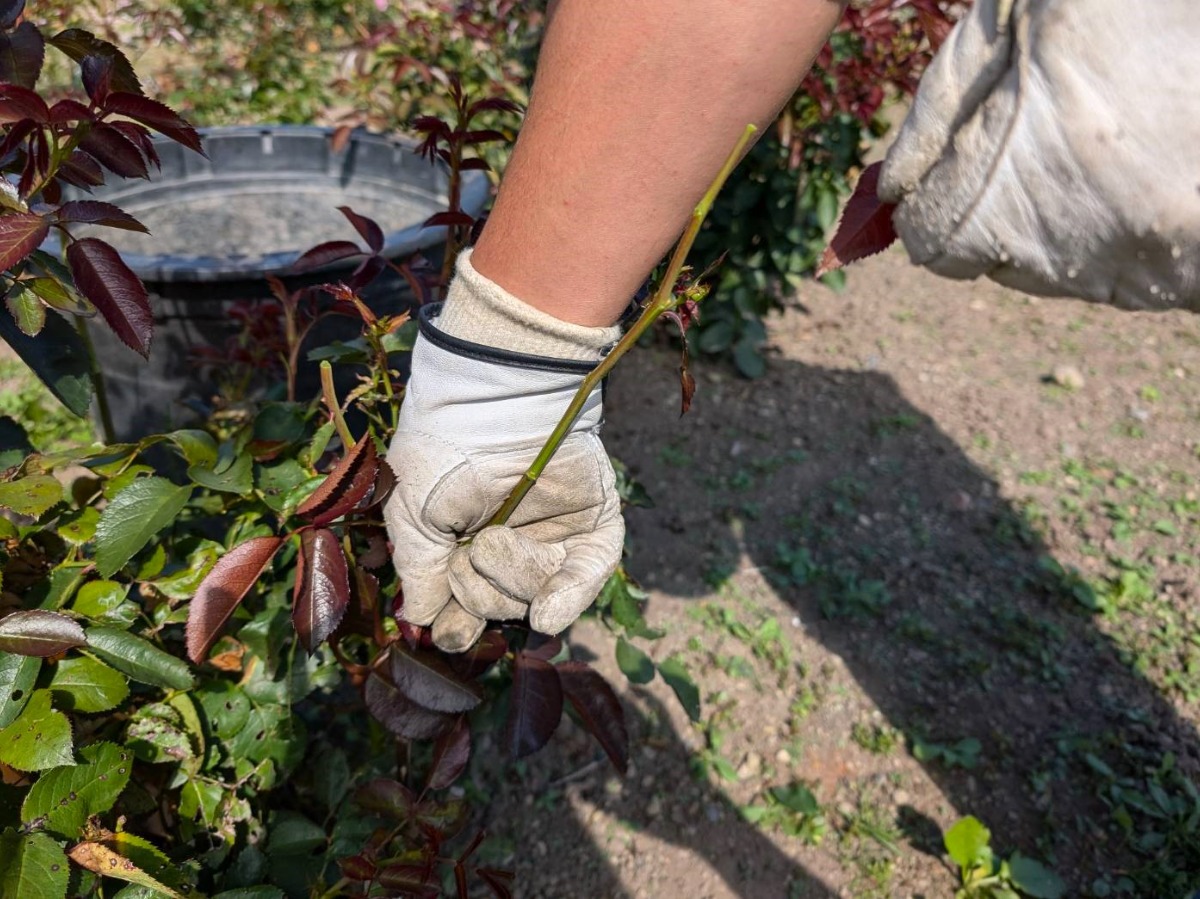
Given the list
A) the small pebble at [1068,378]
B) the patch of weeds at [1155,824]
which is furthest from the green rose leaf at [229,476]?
the small pebble at [1068,378]

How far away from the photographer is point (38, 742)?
2.95 ft

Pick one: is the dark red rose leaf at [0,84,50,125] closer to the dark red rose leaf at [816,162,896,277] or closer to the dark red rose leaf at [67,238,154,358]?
the dark red rose leaf at [67,238,154,358]

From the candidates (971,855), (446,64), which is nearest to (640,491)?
(971,855)

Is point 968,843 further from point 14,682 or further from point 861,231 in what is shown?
point 14,682

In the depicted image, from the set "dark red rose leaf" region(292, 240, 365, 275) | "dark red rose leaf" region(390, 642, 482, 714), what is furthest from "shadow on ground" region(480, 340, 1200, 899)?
"dark red rose leaf" region(292, 240, 365, 275)

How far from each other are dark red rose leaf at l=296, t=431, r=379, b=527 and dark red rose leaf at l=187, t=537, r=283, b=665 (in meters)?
0.08

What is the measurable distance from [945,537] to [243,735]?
2.24 meters

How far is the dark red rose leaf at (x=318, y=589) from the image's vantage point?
954mm

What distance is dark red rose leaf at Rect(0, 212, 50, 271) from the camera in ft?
2.80

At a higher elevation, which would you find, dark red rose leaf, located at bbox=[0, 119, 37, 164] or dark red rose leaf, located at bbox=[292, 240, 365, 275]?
dark red rose leaf, located at bbox=[0, 119, 37, 164]

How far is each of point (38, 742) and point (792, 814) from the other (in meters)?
1.53

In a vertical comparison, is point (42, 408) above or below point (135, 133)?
below

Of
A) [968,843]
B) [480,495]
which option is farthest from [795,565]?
[480,495]

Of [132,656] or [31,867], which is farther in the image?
[132,656]
